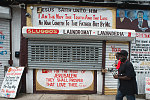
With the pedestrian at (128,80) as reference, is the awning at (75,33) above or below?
above

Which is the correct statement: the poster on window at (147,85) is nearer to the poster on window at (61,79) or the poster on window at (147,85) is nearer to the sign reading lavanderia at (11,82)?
the poster on window at (61,79)

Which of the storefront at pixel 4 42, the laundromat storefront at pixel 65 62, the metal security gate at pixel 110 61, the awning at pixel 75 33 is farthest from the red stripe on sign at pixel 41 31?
the metal security gate at pixel 110 61

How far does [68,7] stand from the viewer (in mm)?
5242

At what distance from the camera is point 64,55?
5.18 meters

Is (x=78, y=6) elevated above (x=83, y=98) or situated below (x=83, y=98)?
above

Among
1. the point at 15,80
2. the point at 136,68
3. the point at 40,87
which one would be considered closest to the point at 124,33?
the point at 136,68

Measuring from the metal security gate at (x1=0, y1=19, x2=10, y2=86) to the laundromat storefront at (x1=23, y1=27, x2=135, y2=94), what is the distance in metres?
1.11

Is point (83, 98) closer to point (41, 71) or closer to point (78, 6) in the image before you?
point (41, 71)

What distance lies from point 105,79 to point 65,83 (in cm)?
177

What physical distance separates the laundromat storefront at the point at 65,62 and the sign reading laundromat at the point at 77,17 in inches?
26.4

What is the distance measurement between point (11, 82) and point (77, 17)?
12.6ft

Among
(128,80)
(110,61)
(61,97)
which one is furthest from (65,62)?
(128,80)

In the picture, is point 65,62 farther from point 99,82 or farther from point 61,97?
point 99,82

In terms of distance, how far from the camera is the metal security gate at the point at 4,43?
532 cm
